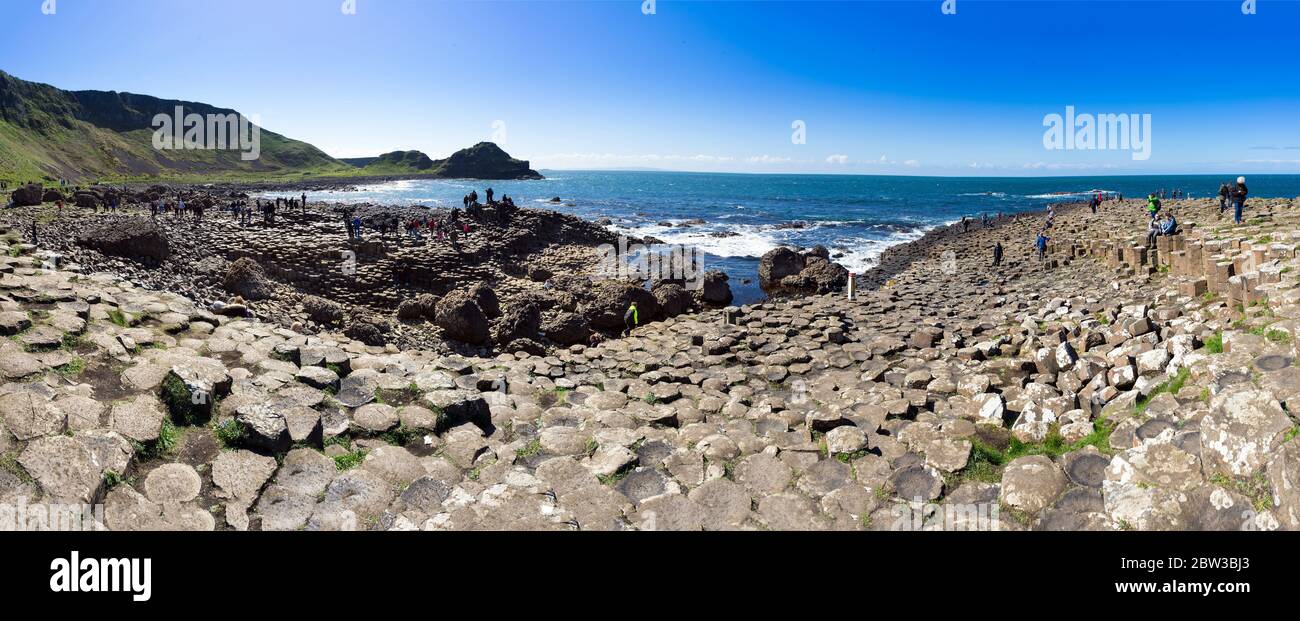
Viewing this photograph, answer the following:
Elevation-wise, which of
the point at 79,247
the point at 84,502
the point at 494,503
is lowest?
the point at 494,503

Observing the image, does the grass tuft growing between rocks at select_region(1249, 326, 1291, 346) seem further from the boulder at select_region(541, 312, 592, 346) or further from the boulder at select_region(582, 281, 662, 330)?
the boulder at select_region(582, 281, 662, 330)

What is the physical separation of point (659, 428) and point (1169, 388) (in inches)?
228

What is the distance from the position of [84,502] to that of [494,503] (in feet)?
9.86

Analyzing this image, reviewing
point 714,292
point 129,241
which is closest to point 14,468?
point 129,241

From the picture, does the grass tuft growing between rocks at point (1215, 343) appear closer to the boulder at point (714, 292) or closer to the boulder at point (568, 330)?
the boulder at point (568, 330)

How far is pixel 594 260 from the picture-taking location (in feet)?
103

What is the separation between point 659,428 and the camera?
778cm

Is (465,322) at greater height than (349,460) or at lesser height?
greater

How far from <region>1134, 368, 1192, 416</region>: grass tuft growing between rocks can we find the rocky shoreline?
33mm

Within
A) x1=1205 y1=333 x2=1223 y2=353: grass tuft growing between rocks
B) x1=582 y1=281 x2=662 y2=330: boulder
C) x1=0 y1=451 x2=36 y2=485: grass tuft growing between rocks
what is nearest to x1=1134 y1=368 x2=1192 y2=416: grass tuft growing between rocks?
x1=1205 y1=333 x2=1223 y2=353: grass tuft growing between rocks

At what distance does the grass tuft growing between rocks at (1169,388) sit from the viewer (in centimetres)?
601

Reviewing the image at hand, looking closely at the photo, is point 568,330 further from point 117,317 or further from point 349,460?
point 349,460

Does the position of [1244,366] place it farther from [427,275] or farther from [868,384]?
[427,275]
